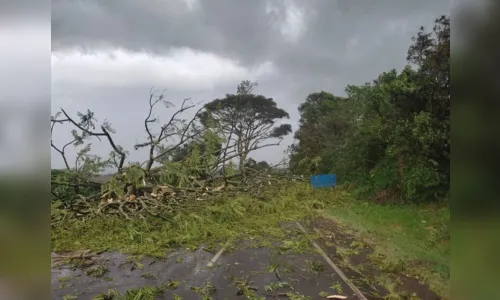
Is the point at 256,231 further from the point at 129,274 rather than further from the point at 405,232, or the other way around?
the point at 405,232

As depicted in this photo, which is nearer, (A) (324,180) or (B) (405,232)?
(B) (405,232)

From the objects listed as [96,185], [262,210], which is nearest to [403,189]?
[262,210]

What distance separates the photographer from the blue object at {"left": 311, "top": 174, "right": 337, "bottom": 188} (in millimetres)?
7371

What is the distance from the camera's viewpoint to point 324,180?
24.6ft

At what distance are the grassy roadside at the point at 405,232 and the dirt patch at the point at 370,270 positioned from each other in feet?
0.24

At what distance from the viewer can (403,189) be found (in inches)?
259

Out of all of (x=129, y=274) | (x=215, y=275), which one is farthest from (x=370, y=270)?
(x=129, y=274)

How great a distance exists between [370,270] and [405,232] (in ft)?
5.58

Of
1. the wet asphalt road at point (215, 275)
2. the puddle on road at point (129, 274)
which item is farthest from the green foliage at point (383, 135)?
the puddle on road at point (129, 274)
